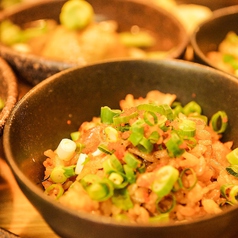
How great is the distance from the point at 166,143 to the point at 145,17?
1773 millimetres

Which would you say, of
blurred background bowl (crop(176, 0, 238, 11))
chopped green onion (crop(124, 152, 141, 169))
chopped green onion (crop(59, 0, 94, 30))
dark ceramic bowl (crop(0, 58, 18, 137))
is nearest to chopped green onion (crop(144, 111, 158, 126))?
chopped green onion (crop(124, 152, 141, 169))

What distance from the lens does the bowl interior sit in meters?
2.28

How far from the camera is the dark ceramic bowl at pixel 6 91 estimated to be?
1.52 meters

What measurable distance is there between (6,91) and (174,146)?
874 millimetres

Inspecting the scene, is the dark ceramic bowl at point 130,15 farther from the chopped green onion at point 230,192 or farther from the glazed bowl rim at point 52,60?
the chopped green onion at point 230,192

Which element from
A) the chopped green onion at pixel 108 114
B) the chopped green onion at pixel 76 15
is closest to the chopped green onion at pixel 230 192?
the chopped green onion at pixel 108 114

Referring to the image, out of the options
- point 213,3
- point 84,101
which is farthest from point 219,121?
point 213,3

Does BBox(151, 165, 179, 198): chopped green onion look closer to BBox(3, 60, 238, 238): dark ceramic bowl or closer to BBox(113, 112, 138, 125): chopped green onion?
BBox(3, 60, 238, 238): dark ceramic bowl

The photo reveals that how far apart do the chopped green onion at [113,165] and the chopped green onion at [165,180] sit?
13 cm

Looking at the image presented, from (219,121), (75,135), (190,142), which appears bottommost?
(75,135)

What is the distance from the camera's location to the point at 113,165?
1.30m

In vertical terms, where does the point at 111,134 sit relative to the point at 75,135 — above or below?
above

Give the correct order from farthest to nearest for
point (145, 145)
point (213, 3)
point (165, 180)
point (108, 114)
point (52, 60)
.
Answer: point (213, 3), point (52, 60), point (108, 114), point (145, 145), point (165, 180)

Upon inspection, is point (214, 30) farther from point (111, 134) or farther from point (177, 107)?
point (111, 134)
